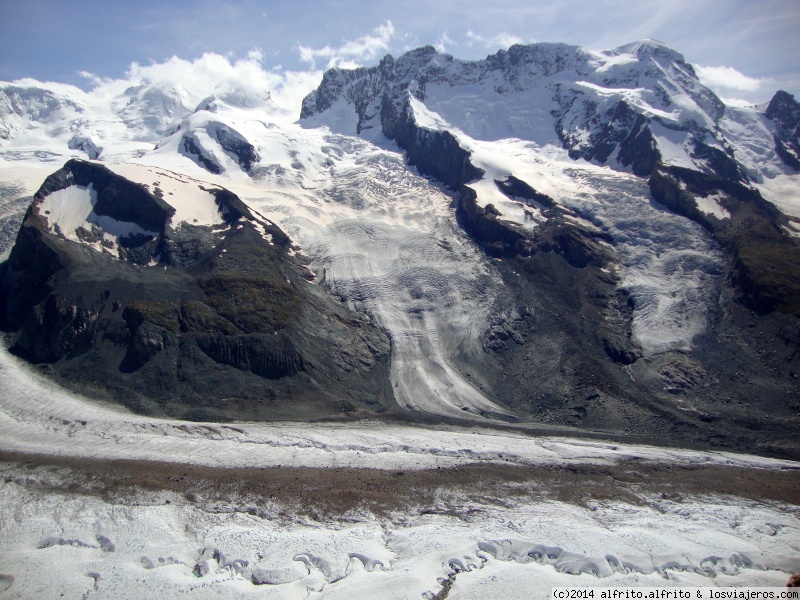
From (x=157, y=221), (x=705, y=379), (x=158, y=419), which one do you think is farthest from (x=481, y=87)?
(x=158, y=419)

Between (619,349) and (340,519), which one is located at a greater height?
(619,349)

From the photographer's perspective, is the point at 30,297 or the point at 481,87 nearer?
the point at 30,297

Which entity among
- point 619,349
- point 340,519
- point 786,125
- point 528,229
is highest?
point 786,125

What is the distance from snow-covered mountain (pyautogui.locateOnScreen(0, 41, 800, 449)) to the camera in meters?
72.8

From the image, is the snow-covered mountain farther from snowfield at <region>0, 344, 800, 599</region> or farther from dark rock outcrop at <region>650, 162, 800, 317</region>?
snowfield at <region>0, 344, 800, 599</region>

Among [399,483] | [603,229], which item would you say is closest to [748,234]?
[603,229]

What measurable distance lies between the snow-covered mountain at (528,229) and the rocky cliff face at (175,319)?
2.70 feet

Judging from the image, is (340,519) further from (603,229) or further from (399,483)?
(603,229)

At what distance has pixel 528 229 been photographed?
111375mm

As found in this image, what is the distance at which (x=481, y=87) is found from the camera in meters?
188

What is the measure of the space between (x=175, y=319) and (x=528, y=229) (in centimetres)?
6814

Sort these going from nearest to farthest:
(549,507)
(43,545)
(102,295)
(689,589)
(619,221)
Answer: (689,589)
(43,545)
(549,507)
(102,295)
(619,221)

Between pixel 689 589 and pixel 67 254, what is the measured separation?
85473mm

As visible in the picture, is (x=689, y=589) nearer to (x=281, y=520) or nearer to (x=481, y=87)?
(x=281, y=520)
